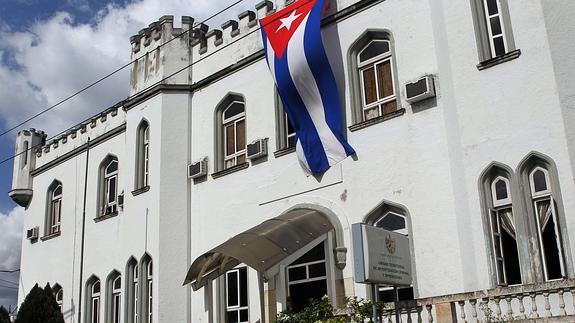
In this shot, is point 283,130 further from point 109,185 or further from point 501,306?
point 109,185

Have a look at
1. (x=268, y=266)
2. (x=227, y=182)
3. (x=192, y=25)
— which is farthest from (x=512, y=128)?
(x=192, y=25)

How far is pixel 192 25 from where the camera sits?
770 inches

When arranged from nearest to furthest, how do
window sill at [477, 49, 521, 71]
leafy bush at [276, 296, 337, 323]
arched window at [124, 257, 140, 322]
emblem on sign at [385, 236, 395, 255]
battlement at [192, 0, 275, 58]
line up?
emblem on sign at [385, 236, 395, 255] → window sill at [477, 49, 521, 71] → leafy bush at [276, 296, 337, 323] → battlement at [192, 0, 275, 58] → arched window at [124, 257, 140, 322]

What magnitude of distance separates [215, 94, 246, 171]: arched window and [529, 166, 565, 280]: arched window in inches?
294

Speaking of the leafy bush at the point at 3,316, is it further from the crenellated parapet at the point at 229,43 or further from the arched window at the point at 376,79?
the arched window at the point at 376,79

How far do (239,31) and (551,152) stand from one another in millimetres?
8978

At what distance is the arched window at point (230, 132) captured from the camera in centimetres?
1759

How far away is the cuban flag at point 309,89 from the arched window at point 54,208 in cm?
1138

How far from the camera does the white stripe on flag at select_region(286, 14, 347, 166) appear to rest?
1494cm

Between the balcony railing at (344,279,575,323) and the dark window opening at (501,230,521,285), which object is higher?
the dark window opening at (501,230,521,285)

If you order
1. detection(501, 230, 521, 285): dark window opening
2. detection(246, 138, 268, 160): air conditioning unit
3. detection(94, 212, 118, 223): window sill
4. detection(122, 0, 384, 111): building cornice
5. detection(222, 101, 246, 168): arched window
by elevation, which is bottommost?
detection(501, 230, 521, 285): dark window opening

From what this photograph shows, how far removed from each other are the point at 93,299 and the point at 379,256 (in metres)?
12.5

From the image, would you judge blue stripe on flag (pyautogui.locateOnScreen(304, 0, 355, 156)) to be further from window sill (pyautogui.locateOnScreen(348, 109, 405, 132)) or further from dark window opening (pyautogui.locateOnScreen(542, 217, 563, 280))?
dark window opening (pyautogui.locateOnScreen(542, 217, 563, 280))

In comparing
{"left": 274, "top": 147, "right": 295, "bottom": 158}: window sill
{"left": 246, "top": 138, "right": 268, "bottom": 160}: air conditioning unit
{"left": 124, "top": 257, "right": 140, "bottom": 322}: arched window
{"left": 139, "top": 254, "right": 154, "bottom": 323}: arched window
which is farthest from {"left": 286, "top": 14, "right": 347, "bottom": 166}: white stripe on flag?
{"left": 124, "top": 257, "right": 140, "bottom": 322}: arched window
